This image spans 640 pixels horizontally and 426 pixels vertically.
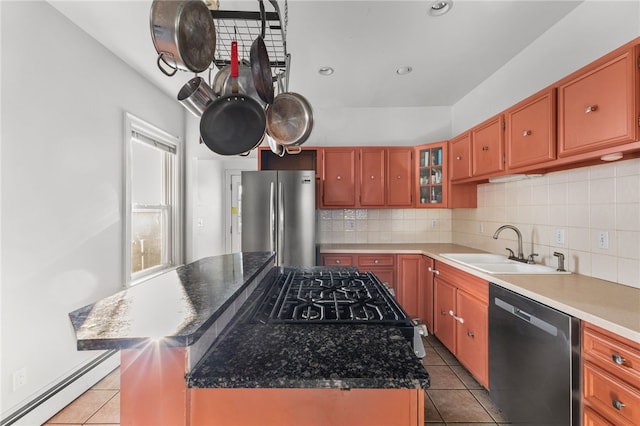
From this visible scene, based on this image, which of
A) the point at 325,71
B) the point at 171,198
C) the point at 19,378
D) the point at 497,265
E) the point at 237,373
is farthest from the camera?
the point at 171,198

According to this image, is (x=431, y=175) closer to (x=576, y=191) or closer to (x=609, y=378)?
(x=576, y=191)

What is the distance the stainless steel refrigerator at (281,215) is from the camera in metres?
3.05

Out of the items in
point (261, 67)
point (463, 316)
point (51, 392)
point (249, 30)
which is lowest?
point (51, 392)

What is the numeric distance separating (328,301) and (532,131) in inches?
70.7

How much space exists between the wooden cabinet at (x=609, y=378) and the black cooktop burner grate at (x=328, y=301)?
0.82 m

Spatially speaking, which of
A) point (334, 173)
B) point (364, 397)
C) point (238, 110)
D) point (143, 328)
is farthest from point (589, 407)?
point (334, 173)

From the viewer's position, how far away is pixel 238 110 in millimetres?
1402

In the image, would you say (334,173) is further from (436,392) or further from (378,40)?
(436,392)

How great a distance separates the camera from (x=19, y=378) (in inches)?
66.6

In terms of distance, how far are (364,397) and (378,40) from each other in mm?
2379

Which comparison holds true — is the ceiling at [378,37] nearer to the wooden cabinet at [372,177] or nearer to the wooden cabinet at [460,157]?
the wooden cabinet at [460,157]

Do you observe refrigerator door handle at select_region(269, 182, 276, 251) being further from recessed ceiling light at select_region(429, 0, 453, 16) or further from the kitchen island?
the kitchen island

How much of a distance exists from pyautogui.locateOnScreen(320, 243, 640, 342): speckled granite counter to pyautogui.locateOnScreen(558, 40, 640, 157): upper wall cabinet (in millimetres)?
732

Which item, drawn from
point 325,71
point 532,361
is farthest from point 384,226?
point 532,361
